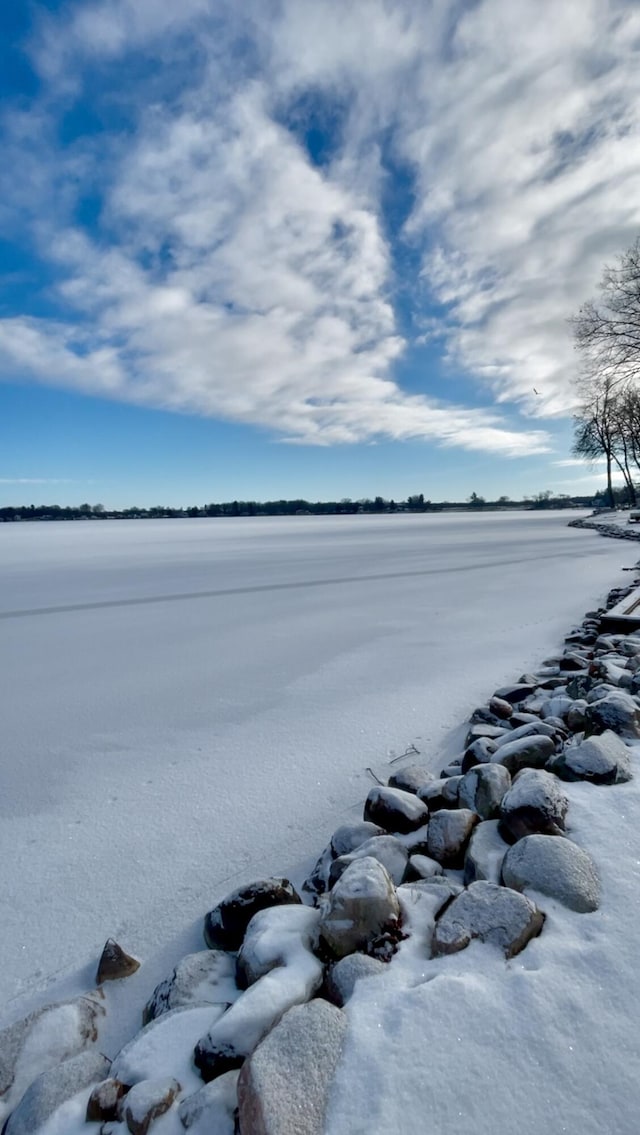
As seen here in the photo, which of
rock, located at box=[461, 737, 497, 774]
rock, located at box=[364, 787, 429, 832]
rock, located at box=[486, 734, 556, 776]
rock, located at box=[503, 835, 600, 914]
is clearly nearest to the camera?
rock, located at box=[503, 835, 600, 914]

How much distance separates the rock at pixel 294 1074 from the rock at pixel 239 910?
17.1 inches

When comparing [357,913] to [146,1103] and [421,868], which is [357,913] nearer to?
[421,868]

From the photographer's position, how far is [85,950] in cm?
159

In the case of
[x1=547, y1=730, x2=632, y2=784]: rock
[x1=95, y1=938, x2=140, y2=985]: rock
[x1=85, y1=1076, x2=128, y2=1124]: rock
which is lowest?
[x1=95, y1=938, x2=140, y2=985]: rock

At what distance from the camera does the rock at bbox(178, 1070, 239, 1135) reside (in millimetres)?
985

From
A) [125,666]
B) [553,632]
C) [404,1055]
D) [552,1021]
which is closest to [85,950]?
[404,1055]

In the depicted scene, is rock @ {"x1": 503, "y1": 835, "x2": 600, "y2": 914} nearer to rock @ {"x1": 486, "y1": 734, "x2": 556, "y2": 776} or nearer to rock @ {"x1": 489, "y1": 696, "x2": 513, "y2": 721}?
rock @ {"x1": 486, "y1": 734, "x2": 556, "y2": 776}

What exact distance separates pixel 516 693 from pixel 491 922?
2.05m

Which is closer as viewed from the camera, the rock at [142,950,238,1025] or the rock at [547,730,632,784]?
the rock at [142,950,238,1025]

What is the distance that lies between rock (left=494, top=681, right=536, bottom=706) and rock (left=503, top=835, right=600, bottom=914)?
5.48 ft

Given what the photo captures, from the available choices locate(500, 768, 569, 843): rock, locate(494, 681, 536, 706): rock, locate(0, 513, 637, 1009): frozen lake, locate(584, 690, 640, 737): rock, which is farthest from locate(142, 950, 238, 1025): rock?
locate(494, 681, 536, 706): rock

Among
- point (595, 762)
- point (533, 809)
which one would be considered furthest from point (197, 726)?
point (595, 762)

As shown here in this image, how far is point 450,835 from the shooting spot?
5.85ft

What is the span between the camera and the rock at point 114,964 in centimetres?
149
